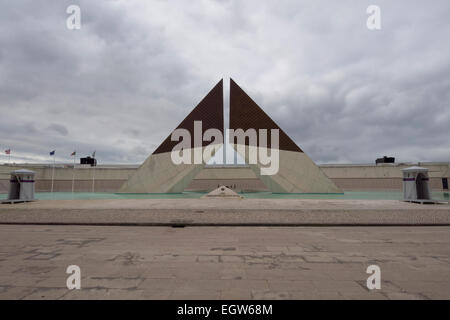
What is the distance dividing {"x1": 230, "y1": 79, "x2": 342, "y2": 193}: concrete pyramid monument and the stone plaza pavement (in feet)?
40.1

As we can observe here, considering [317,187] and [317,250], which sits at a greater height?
[317,187]

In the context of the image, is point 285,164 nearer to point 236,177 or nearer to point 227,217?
point 227,217

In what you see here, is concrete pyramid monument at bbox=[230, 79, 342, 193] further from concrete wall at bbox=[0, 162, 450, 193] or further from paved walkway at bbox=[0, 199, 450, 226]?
concrete wall at bbox=[0, 162, 450, 193]

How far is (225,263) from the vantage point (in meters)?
3.29

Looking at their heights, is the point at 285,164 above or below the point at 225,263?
above

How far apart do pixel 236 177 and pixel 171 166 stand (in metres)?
14.8

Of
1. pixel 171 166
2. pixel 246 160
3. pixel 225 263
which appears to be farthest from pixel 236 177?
pixel 225 263

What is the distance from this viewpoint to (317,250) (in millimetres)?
3949

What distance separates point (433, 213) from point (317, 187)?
1080cm

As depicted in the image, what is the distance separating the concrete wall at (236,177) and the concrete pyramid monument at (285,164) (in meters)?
12.4

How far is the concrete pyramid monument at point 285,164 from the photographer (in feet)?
58.3
